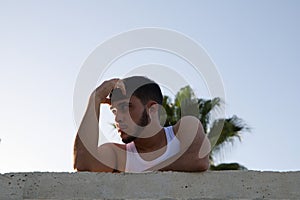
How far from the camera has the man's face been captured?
3.34 m

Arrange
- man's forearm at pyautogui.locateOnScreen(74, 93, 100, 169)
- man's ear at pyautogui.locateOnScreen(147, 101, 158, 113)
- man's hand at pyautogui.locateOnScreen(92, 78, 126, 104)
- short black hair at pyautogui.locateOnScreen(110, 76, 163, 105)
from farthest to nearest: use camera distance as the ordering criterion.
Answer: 1. man's ear at pyautogui.locateOnScreen(147, 101, 158, 113)
2. short black hair at pyautogui.locateOnScreen(110, 76, 163, 105)
3. man's hand at pyautogui.locateOnScreen(92, 78, 126, 104)
4. man's forearm at pyautogui.locateOnScreen(74, 93, 100, 169)

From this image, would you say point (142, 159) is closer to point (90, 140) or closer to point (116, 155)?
point (116, 155)

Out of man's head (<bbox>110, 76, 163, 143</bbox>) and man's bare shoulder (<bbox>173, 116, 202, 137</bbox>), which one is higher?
man's head (<bbox>110, 76, 163, 143</bbox>)

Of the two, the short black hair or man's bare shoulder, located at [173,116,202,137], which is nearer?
man's bare shoulder, located at [173,116,202,137]

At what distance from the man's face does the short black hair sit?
0.03 m

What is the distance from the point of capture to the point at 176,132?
339cm

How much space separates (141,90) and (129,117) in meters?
0.23

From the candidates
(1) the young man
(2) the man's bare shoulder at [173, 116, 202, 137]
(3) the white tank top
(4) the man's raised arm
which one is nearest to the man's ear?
(1) the young man

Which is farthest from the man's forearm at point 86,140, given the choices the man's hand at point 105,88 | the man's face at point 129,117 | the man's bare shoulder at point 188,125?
the man's bare shoulder at point 188,125

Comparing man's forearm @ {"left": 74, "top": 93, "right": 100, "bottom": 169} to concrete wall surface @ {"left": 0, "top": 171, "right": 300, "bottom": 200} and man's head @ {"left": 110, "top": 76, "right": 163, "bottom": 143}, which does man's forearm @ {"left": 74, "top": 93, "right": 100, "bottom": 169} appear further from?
concrete wall surface @ {"left": 0, "top": 171, "right": 300, "bottom": 200}

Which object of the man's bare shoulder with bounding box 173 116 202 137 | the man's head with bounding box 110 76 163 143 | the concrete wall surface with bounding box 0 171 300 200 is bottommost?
the concrete wall surface with bounding box 0 171 300 200

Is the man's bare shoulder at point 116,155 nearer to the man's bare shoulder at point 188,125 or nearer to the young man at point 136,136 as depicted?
the young man at point 136,136

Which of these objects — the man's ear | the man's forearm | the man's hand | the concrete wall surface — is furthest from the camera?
the man's ear

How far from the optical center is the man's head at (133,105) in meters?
3.33
